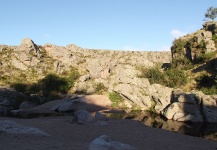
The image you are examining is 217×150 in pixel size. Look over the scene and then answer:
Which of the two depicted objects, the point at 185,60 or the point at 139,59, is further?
the point at 139,59

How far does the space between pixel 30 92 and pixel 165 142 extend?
41047mm

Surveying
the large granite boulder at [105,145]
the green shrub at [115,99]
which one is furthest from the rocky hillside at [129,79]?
the large granite boulder at [105,145]

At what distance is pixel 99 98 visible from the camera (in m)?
43.3

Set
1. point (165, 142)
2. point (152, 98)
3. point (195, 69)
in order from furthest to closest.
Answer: point (195, 69)
point (152, 98)
point (165, 142)

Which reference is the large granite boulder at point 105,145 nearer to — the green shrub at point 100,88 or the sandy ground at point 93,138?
the sandy ground at point 93,138

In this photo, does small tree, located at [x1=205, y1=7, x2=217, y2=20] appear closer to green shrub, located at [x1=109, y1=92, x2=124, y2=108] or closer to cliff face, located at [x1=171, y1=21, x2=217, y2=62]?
cliff face, located at [x1=171, y1=21, x2=217, y2=62]

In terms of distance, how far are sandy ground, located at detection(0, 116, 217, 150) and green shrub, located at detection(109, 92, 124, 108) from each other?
17.3 meters

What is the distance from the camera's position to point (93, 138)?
17219mm

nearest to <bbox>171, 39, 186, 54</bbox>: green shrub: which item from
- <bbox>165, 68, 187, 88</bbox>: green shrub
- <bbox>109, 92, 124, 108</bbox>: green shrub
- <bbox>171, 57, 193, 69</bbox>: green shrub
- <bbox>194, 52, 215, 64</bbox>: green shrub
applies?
<bbox>171, 57, 193, 69</bbox>: green shrub

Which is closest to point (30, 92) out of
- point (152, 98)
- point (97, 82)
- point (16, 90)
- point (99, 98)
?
point (16, 90)

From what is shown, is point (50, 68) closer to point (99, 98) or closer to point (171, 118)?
point (99, 98)

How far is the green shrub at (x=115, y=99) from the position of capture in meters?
40.8

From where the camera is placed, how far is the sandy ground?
1389cm

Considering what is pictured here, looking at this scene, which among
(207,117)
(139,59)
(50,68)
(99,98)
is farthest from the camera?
(139,59)
